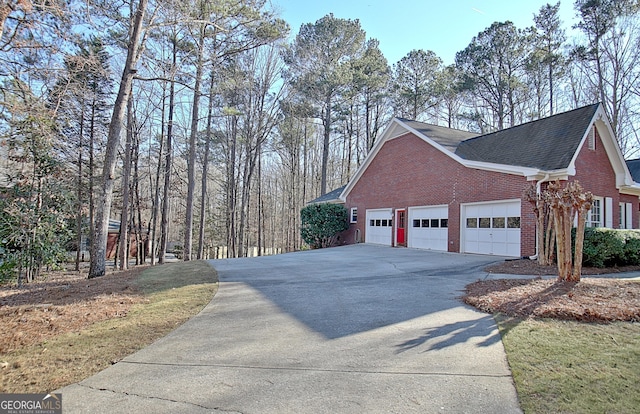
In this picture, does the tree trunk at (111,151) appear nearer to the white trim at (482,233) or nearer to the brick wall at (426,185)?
the brick wall at (426,185)

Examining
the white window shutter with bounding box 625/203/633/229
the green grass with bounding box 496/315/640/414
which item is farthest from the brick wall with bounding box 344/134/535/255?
the green grass with bounding box 496/315/640/414

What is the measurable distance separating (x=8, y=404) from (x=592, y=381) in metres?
5.02

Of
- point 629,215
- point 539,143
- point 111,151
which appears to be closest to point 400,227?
point 539,143

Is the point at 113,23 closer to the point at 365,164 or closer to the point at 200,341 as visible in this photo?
the point at 200,341

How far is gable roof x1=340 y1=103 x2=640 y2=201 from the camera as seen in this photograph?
11281mm

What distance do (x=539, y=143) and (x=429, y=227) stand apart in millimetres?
5210

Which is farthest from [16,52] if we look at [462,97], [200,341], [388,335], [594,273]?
[462,97]

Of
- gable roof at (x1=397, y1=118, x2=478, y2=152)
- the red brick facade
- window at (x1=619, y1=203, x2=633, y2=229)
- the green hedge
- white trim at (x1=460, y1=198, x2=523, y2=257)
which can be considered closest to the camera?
the green hedge

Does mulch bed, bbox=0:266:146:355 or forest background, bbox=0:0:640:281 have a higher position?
forest background, bbox=0:0:640:281

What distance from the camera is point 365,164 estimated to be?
19.8m

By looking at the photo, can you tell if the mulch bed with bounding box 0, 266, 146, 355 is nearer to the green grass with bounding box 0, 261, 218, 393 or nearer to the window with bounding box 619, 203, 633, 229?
the green grass with bounding box 0, 261, 218, 393

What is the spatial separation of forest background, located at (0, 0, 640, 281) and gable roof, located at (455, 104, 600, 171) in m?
10.0

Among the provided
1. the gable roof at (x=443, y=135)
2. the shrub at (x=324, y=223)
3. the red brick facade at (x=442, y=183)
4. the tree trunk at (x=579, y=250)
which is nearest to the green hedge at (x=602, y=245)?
the red brick facade at (x=442, y=183)

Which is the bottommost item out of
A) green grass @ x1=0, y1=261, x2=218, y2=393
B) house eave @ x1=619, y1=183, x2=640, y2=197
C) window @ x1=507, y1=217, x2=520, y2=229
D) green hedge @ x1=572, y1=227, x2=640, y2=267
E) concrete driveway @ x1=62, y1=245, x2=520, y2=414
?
green grass @ x1=0, y1=261, x2=218, y2=393
